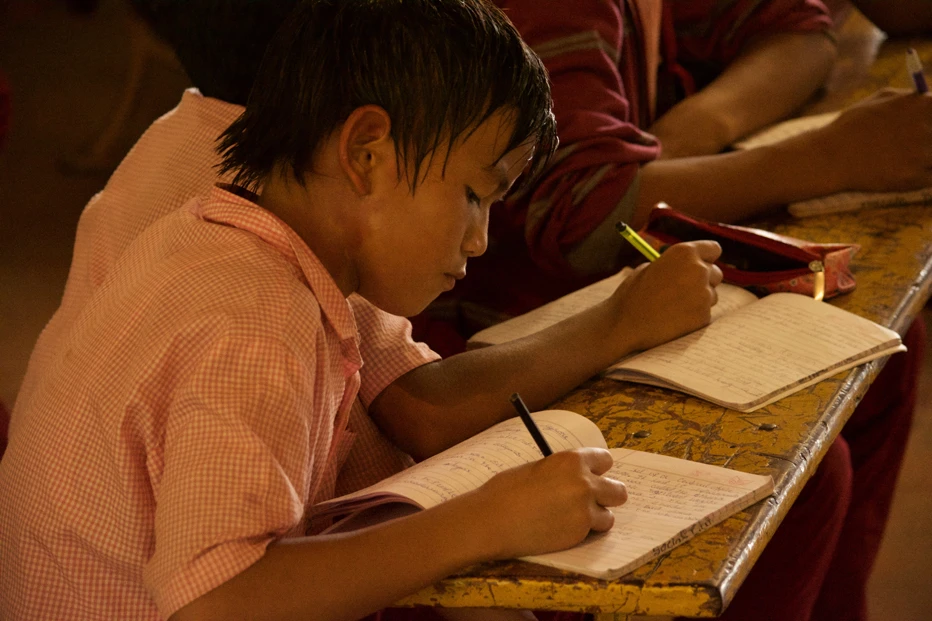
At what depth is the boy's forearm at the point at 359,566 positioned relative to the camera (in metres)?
0.77

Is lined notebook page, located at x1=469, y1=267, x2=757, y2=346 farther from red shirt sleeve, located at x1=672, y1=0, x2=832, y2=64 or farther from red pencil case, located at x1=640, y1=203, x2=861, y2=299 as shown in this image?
red shirt sleeve, located at x1=672, y1=0, x2=832, y2=64

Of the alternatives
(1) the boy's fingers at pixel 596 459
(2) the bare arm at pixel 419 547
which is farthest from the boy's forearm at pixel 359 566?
(1) the boy's fingers at pixel 596 459

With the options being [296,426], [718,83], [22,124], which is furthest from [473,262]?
[22,124]

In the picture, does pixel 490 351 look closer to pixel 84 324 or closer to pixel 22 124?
pixel 84 324

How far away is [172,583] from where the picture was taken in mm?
742

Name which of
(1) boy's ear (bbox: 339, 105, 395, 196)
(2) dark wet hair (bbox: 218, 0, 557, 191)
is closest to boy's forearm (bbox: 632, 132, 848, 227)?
(2) dark wet hair (bbox: 218, 0, 557, 191)

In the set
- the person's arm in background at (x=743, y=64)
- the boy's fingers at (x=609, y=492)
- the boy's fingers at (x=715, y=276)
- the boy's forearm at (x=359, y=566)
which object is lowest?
the boy's forearm at (x=359, y=566)

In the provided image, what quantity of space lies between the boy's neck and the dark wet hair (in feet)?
0.06

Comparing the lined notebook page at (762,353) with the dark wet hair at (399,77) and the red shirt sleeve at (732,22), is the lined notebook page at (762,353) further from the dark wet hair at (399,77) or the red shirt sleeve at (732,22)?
the red shirt sleeve at (732,22)

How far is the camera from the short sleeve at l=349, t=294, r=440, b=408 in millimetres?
1114

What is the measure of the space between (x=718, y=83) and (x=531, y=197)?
1.62ft

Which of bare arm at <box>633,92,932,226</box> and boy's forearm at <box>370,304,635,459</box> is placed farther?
bare arm at <box>633,92,932,226</box>

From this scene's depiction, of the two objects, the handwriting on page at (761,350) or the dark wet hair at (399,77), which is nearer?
the dark wet hair at (399,77)

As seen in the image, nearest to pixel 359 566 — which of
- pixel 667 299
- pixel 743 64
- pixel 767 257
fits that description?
pixel 667 299
